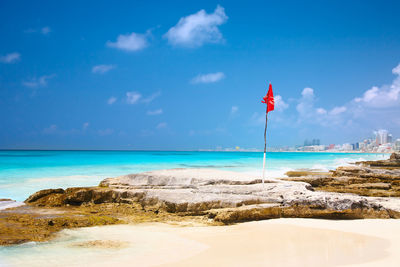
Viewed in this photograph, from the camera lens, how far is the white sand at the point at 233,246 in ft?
13.7

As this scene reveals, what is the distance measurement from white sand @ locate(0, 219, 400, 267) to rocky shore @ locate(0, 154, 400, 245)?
399mm

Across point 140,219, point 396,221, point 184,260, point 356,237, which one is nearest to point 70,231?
point 140,219

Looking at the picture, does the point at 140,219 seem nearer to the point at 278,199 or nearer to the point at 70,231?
the point at 70,231

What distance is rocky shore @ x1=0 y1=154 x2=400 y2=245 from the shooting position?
6507mm

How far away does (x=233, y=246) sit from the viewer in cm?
487

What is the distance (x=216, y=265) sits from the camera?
13.1 ft

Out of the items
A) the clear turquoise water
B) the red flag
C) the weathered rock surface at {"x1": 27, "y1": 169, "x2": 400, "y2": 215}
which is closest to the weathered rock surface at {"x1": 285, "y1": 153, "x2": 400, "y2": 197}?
the weathered rock surface at {"x1": 27, "y1": 169, "x2": 400, "y2": 215}

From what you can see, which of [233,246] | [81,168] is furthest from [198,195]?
[81,168]

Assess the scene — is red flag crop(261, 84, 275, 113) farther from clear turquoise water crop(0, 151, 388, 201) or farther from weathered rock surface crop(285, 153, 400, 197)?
clear turquoise water crop(0, 151, 388, 201)

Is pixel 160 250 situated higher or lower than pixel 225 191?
lower

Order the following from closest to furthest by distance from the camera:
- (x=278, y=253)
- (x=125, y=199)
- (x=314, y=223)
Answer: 1. (x=278, y=253)
2. (x=314, y=223)
3. (x=125, y=199)

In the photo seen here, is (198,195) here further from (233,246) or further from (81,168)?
(81,168)

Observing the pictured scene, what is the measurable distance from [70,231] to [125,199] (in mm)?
2664

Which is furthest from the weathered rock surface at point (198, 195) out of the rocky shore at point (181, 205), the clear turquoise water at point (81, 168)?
the clear turquoise water at point (81, 168)
